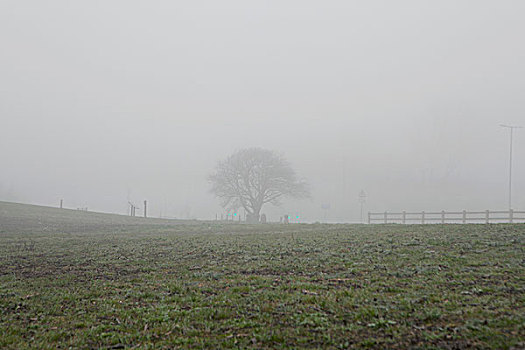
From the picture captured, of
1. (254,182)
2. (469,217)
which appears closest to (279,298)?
(469,217)

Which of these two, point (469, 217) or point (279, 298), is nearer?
point (279, 298)

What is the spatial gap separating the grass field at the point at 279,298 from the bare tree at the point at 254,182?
46.0 meters

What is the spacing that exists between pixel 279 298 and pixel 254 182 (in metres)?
54.0

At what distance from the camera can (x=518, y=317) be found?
248 inches

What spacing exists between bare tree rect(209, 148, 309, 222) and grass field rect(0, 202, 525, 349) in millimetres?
46035

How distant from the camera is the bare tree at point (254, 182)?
61719mm

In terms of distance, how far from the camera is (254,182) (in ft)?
205

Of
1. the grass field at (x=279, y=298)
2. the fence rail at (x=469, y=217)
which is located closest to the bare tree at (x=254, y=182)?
the fence rail at (x=469, y=217)

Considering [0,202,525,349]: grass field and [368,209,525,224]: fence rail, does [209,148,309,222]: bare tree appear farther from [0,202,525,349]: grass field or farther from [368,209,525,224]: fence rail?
[0,202,525,349]: grass field

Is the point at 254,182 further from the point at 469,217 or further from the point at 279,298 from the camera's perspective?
the point at 279,298

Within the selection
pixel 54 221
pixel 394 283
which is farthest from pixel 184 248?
pixel 54 221

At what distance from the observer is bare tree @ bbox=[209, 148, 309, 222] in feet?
202

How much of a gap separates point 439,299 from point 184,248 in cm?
1289

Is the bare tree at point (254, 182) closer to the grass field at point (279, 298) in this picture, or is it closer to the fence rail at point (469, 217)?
the fence rail at point (469, 217)
